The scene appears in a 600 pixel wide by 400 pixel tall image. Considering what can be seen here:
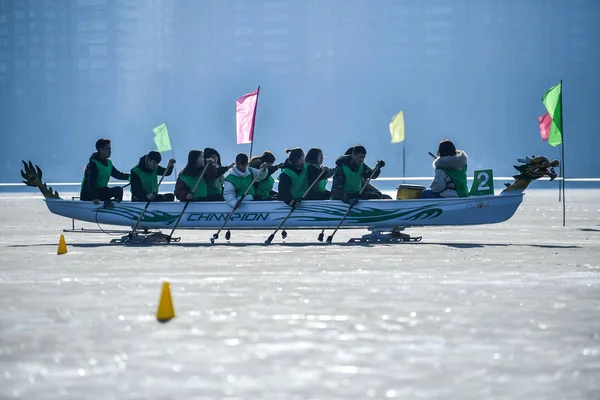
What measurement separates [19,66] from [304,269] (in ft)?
620

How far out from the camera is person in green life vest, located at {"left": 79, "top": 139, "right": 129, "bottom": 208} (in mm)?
20391

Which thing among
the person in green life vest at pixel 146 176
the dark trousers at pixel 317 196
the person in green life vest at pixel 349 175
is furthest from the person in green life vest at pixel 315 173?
the person in green life vest at pixel 146 176

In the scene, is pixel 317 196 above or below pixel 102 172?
below

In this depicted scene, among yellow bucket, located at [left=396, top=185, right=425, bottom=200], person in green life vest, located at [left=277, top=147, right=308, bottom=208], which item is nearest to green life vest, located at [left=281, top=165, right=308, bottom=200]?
person in green life vest, located at [left=277, top=147, right=308, bottom=208]

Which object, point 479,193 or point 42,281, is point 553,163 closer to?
point 479,193

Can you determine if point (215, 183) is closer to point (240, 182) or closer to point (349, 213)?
point (240, 182)

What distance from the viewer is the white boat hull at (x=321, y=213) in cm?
1966

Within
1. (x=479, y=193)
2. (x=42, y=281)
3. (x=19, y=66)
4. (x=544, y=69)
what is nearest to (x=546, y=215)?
(x=479, y=193)

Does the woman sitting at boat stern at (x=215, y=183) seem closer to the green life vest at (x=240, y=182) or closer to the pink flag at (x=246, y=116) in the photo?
the green life vest at (x=240, y=182)

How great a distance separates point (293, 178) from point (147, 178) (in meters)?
2.47

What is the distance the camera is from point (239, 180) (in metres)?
20.4

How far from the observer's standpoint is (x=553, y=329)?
898 cm

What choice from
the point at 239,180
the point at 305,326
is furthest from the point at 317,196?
the point at 305,326

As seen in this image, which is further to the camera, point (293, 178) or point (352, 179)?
point (293, 178)
